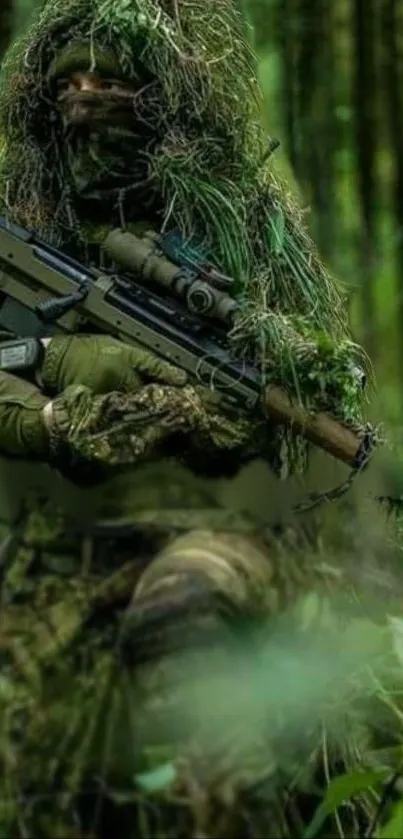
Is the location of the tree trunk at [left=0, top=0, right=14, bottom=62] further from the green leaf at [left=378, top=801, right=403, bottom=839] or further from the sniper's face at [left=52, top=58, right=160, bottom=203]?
the green leaf at [left=378, top=801, right=403, bottom=839]

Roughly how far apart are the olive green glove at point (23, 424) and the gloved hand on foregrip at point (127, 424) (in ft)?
0.05

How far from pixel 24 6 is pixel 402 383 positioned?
0.82 m

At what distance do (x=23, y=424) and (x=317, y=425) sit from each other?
218 mm

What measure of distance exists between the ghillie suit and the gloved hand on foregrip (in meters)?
0.02

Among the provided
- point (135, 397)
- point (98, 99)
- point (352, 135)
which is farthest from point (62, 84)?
point (352, 135)

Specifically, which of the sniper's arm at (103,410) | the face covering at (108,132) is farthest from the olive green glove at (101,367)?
the face covering at (108,132)

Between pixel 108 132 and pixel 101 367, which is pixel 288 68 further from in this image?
pixel 101 367

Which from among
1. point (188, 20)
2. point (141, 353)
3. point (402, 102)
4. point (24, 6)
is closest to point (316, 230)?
point (402, 102)

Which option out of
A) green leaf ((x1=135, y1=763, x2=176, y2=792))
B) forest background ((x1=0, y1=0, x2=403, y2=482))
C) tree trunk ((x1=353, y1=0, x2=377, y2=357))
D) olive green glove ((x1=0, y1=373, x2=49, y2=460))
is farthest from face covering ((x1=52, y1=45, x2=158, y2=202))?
tree trunk ((x1=353, y1=0, x2=377, y2=357))

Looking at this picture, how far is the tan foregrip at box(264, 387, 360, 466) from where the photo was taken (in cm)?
98

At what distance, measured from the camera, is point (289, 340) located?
3.28 ft

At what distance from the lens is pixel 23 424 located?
986mm

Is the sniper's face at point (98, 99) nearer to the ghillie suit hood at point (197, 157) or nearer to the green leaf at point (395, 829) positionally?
the ghillie suit hood at point (197, 157)

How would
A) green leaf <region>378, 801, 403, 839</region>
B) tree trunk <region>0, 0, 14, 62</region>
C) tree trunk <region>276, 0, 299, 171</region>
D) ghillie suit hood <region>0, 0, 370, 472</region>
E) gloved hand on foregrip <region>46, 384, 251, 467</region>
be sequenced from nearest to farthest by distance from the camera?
green leaf <region>378, 801, 403, 839</region> → gloved hand on foregrip <region>46, 384, 251, 467</region> → ghillie suit hood <region>0, 0, 370, 472</region> → tree trunk <region>0, 0, 14, 62</region> → tree trunk <region>276, 0, 299, 171</region>
